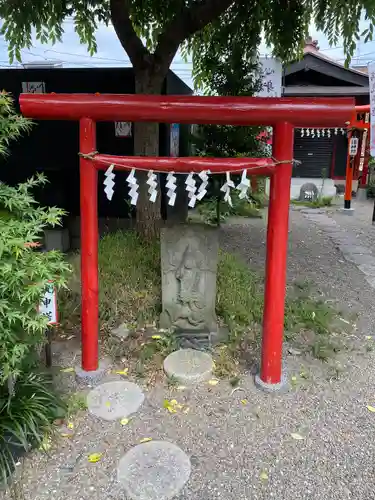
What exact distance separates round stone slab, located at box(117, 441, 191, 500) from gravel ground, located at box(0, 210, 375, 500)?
48mm

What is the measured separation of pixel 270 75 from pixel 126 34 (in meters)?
3.56

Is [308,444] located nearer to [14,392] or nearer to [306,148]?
[14,392]

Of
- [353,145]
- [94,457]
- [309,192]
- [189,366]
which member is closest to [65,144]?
[189,366]

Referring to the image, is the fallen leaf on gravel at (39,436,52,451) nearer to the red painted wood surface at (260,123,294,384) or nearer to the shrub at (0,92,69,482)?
the shrub at (0,92,69,482)

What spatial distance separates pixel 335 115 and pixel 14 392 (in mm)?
2560

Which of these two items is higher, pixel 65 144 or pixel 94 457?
pixel 65 144

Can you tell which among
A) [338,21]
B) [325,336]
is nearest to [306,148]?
[338,21]

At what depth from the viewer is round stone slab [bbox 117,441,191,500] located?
2195 mm

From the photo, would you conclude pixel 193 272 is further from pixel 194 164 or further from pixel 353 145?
pixel 353 145

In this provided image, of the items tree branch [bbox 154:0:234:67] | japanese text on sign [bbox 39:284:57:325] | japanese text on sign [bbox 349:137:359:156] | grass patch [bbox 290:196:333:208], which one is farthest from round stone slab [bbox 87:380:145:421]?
grass patch [bbox 290:196:333:208]

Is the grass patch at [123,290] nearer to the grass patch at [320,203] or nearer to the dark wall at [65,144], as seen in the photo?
the dark wall at [65,144]

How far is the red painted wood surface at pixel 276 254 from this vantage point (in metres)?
2.82

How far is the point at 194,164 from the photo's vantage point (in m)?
2.83

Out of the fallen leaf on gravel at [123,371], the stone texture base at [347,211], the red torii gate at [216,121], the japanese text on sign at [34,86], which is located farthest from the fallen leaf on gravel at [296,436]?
the stone texture base at [347,211]
